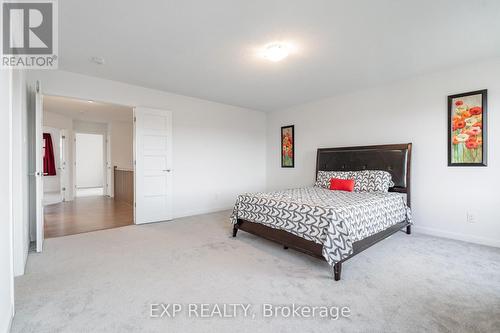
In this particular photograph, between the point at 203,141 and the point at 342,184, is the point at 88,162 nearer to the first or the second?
the point at 203,141

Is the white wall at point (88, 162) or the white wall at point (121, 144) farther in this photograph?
the white wall at point (88, 162)

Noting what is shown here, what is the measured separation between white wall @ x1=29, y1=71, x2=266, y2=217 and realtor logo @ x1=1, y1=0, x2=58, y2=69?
0.68m

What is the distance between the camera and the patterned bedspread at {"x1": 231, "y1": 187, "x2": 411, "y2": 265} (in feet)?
7.39

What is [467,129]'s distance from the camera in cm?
318

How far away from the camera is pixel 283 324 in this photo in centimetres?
162

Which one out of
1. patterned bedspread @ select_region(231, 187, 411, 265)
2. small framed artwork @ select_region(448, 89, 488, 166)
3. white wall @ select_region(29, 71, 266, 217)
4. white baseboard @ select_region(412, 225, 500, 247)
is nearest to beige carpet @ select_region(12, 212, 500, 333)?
white baseboard @ select_region(412, 225, 500, 247)

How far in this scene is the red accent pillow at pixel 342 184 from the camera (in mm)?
3799

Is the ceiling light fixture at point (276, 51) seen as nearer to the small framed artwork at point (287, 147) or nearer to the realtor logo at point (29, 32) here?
the realtor logo at point (29, 32)

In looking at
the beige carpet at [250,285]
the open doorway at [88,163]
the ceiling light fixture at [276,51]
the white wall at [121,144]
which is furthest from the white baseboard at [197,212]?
the open doorway at [88,163]

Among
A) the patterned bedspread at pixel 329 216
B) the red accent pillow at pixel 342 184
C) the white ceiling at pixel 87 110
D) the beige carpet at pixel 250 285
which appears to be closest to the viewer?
the beige carpet at pixel 250 285

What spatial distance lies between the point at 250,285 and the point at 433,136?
3464 millimetres

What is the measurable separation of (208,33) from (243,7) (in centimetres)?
55

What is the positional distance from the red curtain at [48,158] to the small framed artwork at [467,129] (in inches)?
398

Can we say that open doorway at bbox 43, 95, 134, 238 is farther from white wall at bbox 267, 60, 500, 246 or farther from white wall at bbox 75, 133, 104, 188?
white wall at bbox 267, 60, 500, 246
